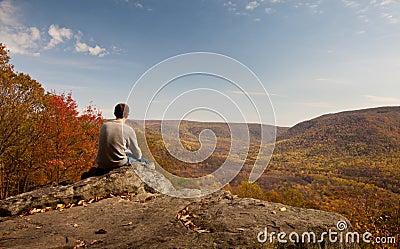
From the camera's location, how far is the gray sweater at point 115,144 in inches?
235

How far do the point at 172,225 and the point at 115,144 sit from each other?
261 cm

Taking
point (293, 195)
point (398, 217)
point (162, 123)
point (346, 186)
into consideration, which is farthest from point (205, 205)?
point (346, 186)

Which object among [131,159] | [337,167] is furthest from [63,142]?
[337,167]

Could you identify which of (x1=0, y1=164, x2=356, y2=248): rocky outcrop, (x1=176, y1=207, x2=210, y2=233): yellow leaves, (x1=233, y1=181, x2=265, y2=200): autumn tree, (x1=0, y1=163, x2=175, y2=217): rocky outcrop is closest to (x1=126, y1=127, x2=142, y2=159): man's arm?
(x1=0, y1=163, x2=175, y2=217): rocky outcrop

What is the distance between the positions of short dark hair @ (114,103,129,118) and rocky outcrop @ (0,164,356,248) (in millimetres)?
1836

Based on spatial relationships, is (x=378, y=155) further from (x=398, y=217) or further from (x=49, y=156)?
(x=49, y=156)

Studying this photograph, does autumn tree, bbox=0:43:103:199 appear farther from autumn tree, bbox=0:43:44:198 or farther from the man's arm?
the man's arm

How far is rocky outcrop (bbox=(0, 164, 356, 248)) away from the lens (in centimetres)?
369

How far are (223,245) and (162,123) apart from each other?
3169 mm

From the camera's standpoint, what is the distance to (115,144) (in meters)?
6.04

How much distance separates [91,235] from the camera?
4047 mm

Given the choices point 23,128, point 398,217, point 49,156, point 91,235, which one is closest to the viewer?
point 91,235

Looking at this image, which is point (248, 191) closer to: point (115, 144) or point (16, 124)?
point (16, 124)

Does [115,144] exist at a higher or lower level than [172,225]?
higher
